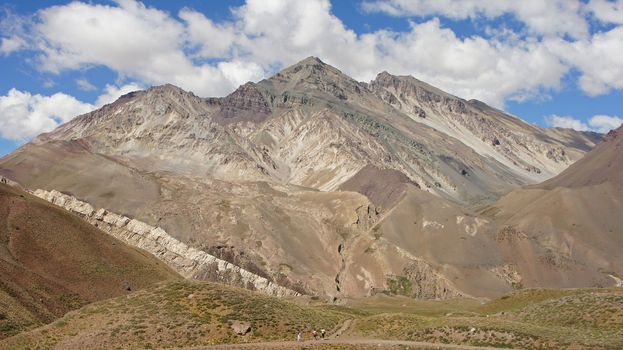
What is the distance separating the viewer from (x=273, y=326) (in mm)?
57781

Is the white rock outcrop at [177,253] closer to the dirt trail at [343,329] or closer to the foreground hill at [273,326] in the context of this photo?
the foreground hill at [273,326]

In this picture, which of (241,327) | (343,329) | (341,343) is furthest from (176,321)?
(341,343)

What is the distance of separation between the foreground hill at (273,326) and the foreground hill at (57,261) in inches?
627

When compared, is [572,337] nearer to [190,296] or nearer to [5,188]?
[190,296]

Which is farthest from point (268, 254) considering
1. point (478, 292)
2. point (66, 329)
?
point (66, 329)

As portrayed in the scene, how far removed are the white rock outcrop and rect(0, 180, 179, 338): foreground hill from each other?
2118 inches

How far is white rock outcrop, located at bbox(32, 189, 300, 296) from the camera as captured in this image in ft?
526

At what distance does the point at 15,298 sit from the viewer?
69312 millimetres

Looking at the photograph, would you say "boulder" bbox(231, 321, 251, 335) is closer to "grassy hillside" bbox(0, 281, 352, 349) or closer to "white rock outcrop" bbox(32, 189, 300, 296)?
"grassy hillside" bbox(0, 281, 352, 349)

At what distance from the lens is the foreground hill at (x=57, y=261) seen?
76688mm

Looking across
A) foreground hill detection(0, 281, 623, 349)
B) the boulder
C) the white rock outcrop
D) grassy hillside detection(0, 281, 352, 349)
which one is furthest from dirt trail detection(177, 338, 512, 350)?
the white rock outcrop

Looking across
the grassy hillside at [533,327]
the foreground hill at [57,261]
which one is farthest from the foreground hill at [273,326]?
the foreground hill at [57,261]

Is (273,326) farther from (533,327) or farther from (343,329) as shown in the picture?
(533,327)

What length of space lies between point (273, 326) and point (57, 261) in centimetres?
4563
